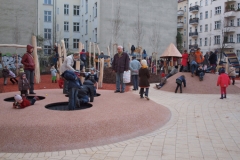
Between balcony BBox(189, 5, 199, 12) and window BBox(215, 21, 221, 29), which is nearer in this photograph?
window BBox(215, 21, 221, 29)

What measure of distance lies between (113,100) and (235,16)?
1925 inches

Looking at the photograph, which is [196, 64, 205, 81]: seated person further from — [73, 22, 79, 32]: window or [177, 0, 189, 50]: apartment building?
[177, 0, 189, 50]: apartment building

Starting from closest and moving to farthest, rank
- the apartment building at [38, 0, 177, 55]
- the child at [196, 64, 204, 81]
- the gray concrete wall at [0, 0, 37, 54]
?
the child at [196, 64, 204, 81]
the gray concrete wall at [0, 0, 37, 54]
the apartment building at [38, 0, 177, 55]

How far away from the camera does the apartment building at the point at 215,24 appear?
4953 centimetres

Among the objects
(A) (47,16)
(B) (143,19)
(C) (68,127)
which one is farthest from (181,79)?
(A) (47,16)

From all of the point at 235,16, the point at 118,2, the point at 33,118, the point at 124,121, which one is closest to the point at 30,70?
the point at 33,118

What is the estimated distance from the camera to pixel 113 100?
8664 mm

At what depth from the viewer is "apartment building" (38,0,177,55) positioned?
36625mm

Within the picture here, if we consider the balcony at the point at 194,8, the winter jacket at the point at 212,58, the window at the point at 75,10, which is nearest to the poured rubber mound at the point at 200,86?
the winter jacket at the point at 212,58

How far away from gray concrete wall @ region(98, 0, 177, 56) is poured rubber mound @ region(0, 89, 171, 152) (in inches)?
1184

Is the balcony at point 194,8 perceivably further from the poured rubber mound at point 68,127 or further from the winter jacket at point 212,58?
the poured rubber mound at point 68,127

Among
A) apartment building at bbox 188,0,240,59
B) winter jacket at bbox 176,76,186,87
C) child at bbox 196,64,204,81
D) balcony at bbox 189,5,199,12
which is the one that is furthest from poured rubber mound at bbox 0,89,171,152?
balcony at bbox 189,5,199,12

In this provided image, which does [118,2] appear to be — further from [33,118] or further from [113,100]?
[33,118]

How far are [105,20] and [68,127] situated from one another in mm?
32382
